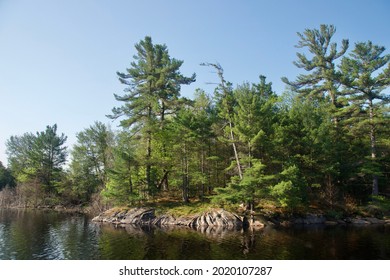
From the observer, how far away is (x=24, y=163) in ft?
201

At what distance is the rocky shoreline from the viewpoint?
83.9 ft

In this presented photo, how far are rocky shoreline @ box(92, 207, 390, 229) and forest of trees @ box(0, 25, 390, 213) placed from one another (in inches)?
61.9

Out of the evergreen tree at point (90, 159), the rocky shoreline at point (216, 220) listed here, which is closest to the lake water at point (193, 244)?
the rocky shoreline at point (216, 220)

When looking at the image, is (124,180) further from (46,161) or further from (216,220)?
(46,161)

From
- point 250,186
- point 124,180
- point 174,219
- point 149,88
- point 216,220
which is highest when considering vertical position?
point 149,88

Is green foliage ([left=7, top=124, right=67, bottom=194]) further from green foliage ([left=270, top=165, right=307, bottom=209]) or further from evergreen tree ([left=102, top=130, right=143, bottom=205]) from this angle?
green foliage ([left=270, top=165, right=307, bottom=209])

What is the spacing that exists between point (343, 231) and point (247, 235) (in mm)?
8956

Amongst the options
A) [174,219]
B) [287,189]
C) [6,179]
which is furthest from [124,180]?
[6,179]

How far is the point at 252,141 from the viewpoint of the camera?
2670 cm

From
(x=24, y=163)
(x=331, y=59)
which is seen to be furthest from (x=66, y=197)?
(x=331, y=59)

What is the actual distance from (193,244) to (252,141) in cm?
1296

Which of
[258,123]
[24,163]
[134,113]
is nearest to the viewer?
[258,123]
